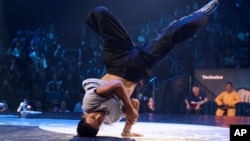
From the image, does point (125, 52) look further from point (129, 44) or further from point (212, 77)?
point (212, 77)

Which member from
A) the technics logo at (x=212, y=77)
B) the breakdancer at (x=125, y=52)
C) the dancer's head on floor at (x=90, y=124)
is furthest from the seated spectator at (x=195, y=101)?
the dancer's head on floor at (x=90, y=124)

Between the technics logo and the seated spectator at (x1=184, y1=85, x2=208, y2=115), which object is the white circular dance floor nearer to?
the seated spectator at (x1=184, y1=85, x2=208, y2=115)

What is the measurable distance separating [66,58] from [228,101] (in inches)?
111

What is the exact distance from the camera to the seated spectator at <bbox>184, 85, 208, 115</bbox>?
18.0 feet

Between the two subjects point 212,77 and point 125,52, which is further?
point 212,77

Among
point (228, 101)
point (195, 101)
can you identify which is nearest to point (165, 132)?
point (228, 101)

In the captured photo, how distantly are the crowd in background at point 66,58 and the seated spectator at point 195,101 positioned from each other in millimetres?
592

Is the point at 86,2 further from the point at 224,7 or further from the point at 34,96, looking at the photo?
the point at 224,7

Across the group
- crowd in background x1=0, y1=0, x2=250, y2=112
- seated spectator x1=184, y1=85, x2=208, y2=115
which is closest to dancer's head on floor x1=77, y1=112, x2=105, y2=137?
seated spectator x1=184, y1=85, x2=208, y2=115

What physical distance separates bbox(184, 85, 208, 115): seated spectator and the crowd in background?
592 mm

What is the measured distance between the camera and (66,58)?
6.57m

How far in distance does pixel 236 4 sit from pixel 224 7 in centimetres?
19

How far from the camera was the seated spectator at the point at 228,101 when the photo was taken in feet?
17.0

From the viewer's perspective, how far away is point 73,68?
21.2ft
